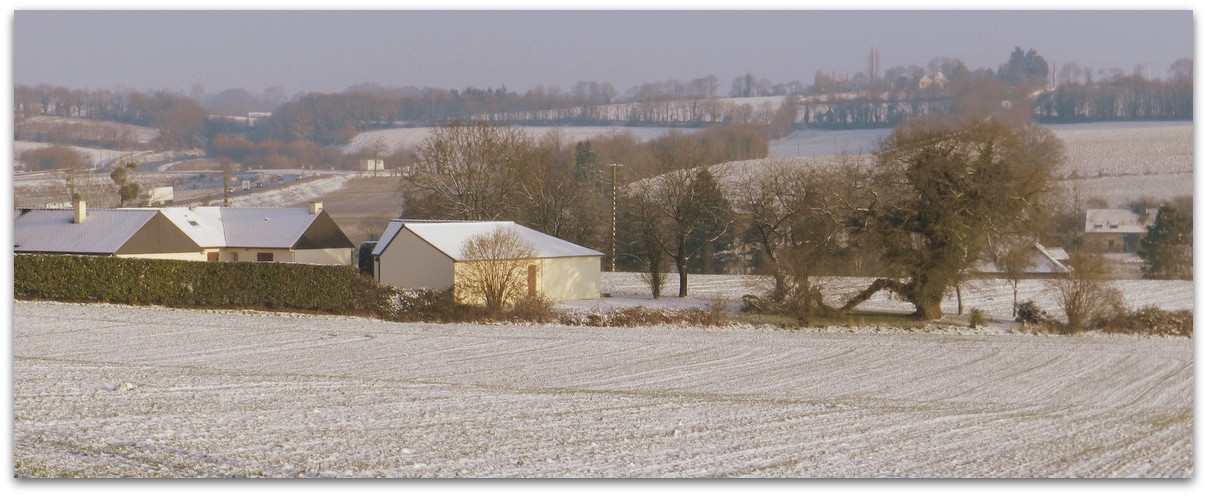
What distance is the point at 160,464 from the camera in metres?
8.68

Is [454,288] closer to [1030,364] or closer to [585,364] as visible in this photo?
[585,364]

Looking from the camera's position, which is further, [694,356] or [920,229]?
[920,229]

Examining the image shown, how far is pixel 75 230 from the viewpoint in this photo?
30.4m

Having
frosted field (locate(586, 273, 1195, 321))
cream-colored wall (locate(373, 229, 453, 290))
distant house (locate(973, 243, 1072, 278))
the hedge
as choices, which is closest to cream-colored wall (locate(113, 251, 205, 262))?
the hedge

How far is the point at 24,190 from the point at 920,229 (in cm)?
1712

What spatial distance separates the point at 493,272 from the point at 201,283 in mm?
6506

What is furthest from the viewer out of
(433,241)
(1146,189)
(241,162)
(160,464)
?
(433,241)

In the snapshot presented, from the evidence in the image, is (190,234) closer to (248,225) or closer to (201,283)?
(248,225)

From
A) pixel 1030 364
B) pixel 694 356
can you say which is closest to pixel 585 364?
pixel 694 356

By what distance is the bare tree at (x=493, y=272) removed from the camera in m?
23.5

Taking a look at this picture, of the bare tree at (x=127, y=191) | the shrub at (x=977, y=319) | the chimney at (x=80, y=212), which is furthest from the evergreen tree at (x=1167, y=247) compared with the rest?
the chimney at (x=80, y=212)

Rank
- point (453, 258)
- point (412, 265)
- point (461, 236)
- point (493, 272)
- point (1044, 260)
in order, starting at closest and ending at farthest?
point (1044, 260) < point (493, 272) < point (453, 258) < point (412, 265) < point (461, 236)

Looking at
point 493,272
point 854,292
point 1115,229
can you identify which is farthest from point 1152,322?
point 493,272

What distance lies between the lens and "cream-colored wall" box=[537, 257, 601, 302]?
28.1m
